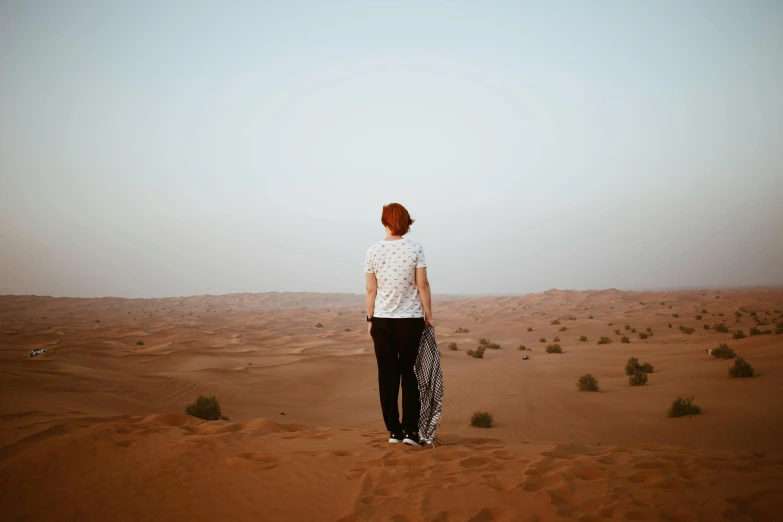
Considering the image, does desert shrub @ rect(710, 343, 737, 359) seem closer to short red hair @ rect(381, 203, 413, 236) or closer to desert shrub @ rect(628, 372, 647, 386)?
desert shrub @ rect(628, 372, 647, 386)

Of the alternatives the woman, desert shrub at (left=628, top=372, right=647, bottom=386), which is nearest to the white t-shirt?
the woman

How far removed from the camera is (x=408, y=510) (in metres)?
3.42

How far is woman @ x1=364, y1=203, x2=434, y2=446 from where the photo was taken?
200 inches

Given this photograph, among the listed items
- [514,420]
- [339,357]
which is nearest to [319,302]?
[339,357]

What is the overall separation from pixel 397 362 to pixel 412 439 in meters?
0.89

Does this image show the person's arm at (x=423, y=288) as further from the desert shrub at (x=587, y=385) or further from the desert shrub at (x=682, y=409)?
the desert shrub at (x=587, y=385)

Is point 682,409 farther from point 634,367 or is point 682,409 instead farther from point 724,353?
point 724,353

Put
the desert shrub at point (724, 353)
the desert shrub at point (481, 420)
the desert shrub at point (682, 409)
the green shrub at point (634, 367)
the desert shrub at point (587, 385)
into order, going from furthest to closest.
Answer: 1. the desert shrub at point (724, 353)
2. the green shrub at point (634, 367)
3. the desert shrub at point (587, 385)
4. the desert shrub at point (481, 420)
5. the desert shrub at point (682, 409)

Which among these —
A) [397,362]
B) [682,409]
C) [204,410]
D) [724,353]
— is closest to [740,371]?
[724,353]

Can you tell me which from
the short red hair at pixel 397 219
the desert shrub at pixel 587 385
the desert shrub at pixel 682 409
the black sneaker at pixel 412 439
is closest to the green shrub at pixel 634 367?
the desert shrub at pixel 587 385

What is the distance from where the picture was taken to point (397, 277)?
5074 mm

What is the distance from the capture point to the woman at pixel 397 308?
5082mm

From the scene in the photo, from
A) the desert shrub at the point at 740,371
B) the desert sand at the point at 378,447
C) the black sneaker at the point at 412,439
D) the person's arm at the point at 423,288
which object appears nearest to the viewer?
the desert sand at the point at 378,447

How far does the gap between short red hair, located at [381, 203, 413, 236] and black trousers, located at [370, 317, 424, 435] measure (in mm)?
991
